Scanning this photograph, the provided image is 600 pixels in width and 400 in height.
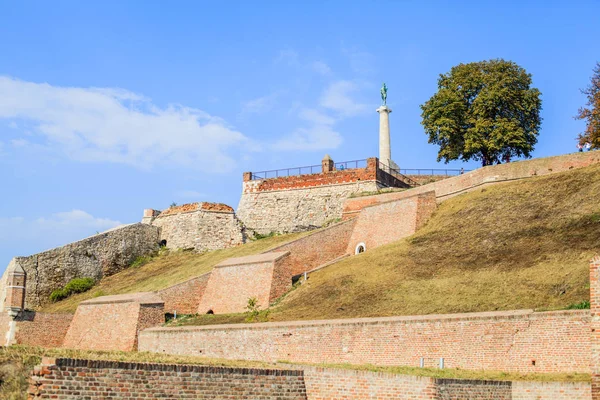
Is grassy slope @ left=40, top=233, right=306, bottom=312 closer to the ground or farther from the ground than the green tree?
closer to the ground

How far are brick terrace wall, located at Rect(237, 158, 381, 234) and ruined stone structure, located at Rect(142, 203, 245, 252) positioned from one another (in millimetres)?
1689

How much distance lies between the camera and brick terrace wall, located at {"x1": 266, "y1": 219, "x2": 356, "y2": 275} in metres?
36.9

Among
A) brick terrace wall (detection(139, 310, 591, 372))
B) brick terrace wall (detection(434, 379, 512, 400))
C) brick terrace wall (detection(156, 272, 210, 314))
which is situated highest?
brick terrace wall (detection(156, 272, 210, 314))

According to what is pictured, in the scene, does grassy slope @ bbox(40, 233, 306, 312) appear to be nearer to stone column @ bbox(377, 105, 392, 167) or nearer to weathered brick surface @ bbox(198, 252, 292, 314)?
weathered brick surface @ bbox(198, 252, 292, 314)

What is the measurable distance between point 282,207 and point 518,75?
16528 millimetres

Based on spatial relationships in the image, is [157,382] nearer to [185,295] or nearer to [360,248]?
[185,295]

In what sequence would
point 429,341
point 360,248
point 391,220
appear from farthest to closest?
point 360,248, point 391,220, point 429,341

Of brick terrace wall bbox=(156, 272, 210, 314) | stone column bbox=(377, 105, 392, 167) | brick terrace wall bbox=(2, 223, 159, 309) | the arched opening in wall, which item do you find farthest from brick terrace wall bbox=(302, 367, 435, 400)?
stone column bbox=(377, 105, 392, 167)

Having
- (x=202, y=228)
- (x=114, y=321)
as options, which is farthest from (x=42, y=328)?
(x=202, y=228)

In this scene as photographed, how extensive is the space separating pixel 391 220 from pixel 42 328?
16.6 m

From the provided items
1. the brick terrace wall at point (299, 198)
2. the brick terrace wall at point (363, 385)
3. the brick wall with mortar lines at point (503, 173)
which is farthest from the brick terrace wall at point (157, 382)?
the brick terrace wall at point (299, 198)

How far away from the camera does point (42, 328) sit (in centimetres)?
3478

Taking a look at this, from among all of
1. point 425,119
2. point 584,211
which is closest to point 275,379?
point 584,211

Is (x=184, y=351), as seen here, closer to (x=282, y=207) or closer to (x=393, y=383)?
(x=393, y=383)
